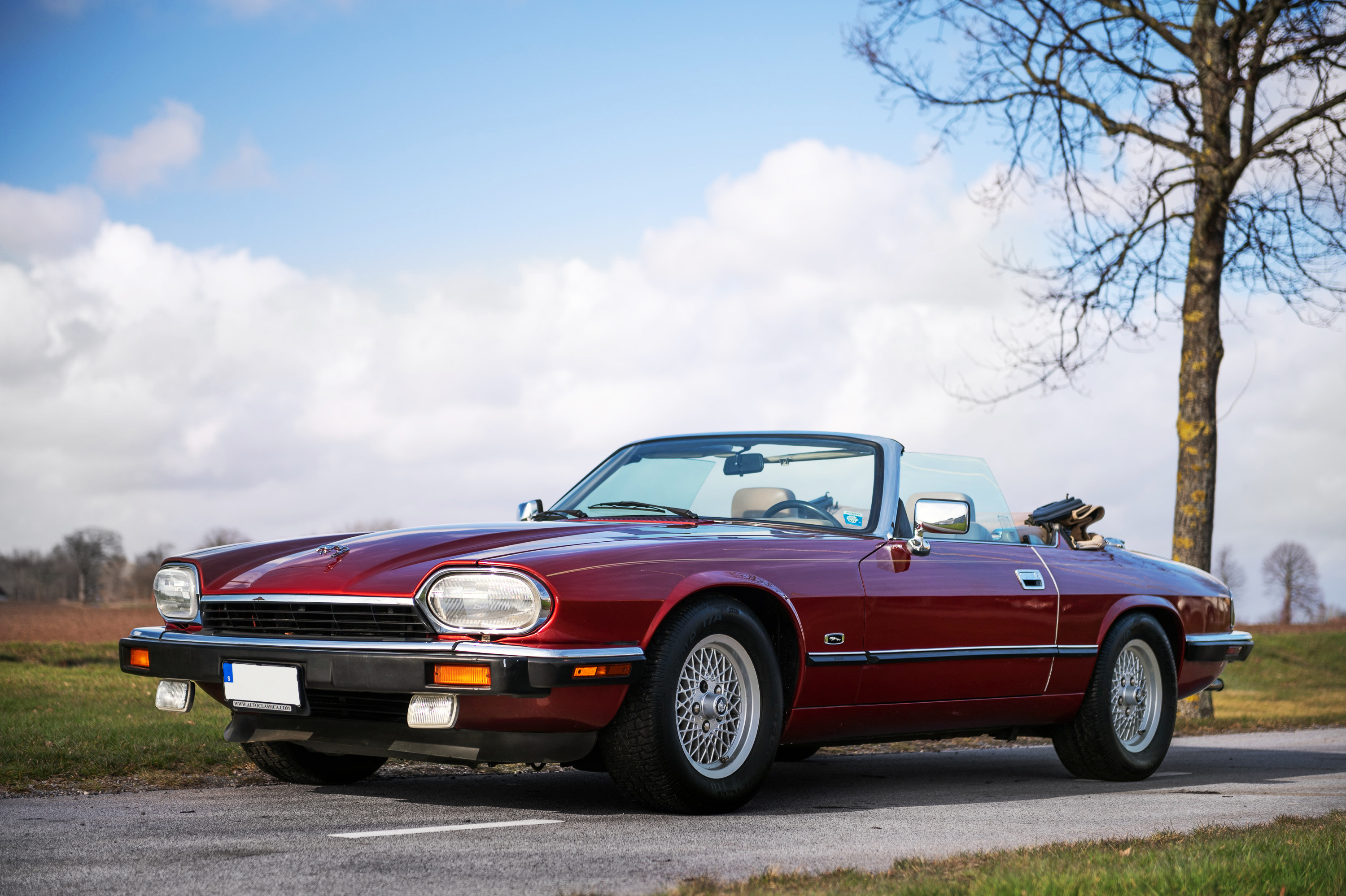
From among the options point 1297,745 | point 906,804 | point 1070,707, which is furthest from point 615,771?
point 1297,745

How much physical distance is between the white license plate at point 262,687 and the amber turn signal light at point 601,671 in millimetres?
1005

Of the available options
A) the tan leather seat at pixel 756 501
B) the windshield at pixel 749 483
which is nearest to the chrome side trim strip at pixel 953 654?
the windshield at pixel 749 483

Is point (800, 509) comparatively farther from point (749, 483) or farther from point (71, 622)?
point (71, 622)

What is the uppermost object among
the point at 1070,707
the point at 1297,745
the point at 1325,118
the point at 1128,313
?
the point at 1325,118

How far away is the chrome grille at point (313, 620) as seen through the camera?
4449 mm

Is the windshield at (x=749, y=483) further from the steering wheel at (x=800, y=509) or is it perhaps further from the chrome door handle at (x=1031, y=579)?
the chrome door handle at (x=1031, y=579)

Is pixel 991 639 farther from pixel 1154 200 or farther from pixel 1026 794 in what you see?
pixel 1154 200

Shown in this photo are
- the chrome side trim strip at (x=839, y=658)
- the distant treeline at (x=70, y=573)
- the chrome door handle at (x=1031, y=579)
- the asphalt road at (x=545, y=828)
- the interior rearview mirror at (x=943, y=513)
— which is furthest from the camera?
the distant treeline at (x=70, y=573)

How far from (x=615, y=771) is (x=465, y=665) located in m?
0.73

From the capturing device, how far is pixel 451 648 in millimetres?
4293

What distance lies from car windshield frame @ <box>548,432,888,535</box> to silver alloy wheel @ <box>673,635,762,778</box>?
93 cm

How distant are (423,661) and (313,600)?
577mm

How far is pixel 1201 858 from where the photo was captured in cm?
385

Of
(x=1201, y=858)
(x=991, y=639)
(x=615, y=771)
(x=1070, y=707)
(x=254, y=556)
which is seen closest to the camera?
(x=1201, y=858)
